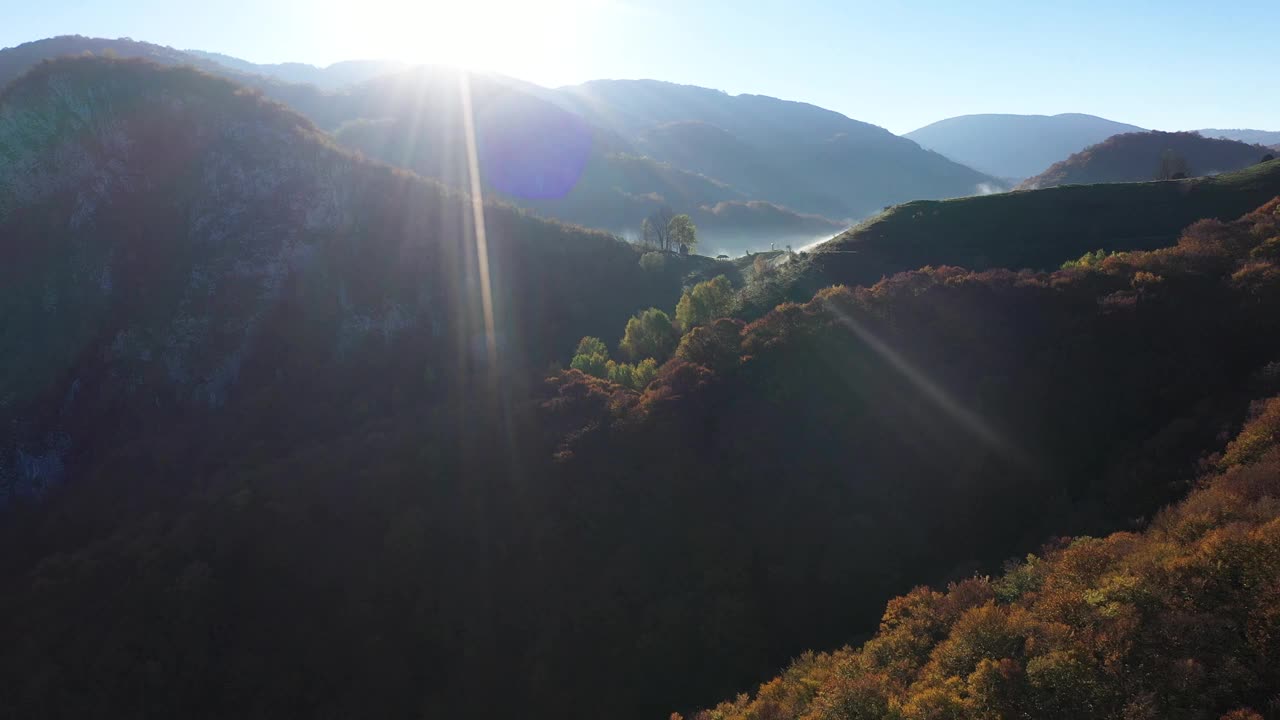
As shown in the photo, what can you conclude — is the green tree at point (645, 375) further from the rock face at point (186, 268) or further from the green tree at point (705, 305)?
the rock face at point (186, 268)

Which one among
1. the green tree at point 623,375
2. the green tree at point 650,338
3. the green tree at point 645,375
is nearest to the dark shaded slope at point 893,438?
the green tree at point 645,375

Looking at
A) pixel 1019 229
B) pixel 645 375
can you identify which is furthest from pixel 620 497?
pixel 1019 229

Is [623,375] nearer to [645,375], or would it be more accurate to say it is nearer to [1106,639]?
[645,375]

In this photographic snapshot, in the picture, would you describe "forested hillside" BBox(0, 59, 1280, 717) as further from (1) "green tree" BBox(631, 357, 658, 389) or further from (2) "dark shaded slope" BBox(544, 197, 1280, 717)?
(1) "green tree" BBox(631, 357, 658, 389)

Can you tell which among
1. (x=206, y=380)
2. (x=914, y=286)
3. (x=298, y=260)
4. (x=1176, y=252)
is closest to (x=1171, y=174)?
(x=1176, y=252)

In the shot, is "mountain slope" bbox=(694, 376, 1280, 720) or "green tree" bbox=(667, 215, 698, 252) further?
"green tree" bbox=(667, 215, 698, 252)

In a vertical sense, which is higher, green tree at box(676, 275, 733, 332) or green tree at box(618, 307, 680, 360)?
green tree at box(676, 275, 733, 332)

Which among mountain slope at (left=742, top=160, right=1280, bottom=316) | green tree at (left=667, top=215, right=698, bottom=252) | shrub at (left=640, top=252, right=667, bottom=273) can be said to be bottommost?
shrub at (left=640, top=252, right=667, bottom=273)

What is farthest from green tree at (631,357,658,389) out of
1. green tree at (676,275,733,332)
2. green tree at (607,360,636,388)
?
green tree at (676,275,733,332)
